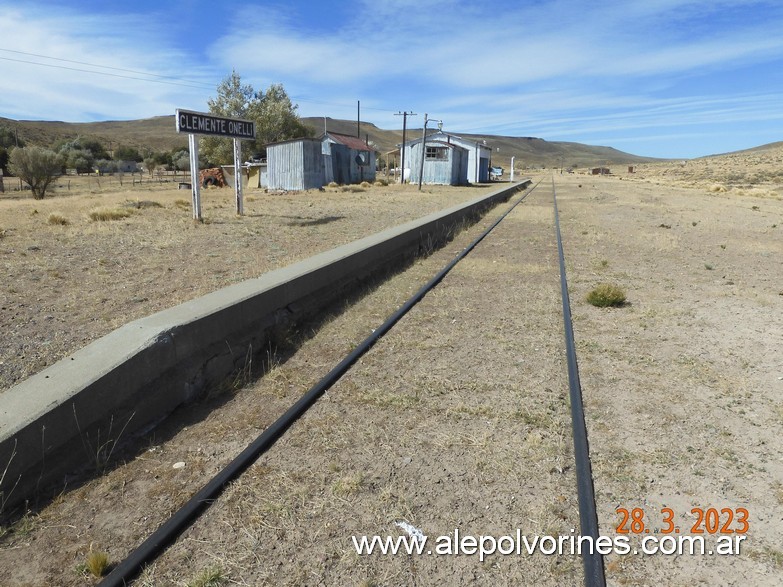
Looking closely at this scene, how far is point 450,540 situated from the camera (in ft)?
10.3

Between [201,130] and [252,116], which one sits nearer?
[201,130]

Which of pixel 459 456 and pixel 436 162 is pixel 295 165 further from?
pixel 459 456

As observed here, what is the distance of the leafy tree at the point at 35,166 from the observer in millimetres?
40094

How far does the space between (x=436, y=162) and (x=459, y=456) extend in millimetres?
48267

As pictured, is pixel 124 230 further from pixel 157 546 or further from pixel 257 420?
pixel 157 546

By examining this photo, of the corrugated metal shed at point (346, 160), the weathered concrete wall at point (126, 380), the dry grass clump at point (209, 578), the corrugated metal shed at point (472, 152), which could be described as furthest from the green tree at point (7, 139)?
the dry grass clump at point (209, 578)

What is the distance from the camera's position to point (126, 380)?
4117 millimetres

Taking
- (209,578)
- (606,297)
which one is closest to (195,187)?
(606,297)

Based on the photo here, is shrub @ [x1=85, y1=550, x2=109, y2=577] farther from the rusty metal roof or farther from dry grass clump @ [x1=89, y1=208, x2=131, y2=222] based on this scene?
the rusty metal roof

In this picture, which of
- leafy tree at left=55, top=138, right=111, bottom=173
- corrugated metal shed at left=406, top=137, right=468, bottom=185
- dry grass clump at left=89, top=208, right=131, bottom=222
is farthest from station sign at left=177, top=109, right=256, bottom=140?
leafy tree at left=55, top=138, right=111, bottom=173

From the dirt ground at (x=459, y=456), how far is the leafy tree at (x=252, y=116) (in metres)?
63.5

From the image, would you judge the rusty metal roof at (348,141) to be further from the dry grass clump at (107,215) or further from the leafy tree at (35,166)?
the dry grass clump at (107,215)

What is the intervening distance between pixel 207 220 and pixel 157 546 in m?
14.7

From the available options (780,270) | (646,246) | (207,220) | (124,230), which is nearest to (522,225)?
(646,246)
